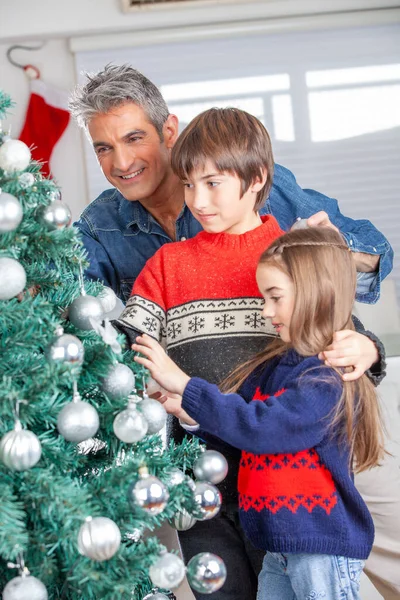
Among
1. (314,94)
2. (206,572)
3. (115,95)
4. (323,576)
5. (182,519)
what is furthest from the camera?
(314,94)

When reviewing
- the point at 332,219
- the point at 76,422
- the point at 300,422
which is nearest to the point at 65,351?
the point at 76,422

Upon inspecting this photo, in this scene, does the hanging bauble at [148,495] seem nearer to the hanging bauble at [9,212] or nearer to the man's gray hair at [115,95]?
the hanging bauble at [9,212]

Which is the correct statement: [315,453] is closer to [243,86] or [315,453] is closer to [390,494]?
[390,494]

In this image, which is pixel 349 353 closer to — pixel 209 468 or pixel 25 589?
pixel 209 468

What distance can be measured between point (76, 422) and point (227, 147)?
62 cm

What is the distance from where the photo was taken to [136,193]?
5.33ft

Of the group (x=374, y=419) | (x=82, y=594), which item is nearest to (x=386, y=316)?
(x=374, y=419)

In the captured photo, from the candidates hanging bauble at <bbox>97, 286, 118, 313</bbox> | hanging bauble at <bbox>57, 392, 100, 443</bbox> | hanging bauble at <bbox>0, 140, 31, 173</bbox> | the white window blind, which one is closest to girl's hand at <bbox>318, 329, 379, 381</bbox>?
hanging bauble at <bbox>97, 286, 118, 313</bbox>

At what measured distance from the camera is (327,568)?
121cm

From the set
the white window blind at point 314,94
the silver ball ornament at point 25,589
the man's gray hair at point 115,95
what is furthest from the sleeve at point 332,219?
the white window blind at point 314,94

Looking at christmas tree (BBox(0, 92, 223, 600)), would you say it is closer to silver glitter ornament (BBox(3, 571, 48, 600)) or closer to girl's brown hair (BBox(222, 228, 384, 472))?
silver glitter ornament (BBox(3, 571, 48, 600))

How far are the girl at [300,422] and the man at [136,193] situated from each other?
286 millimetres

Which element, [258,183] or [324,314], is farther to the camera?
[258,183]

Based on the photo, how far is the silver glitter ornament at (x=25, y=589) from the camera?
849mm
